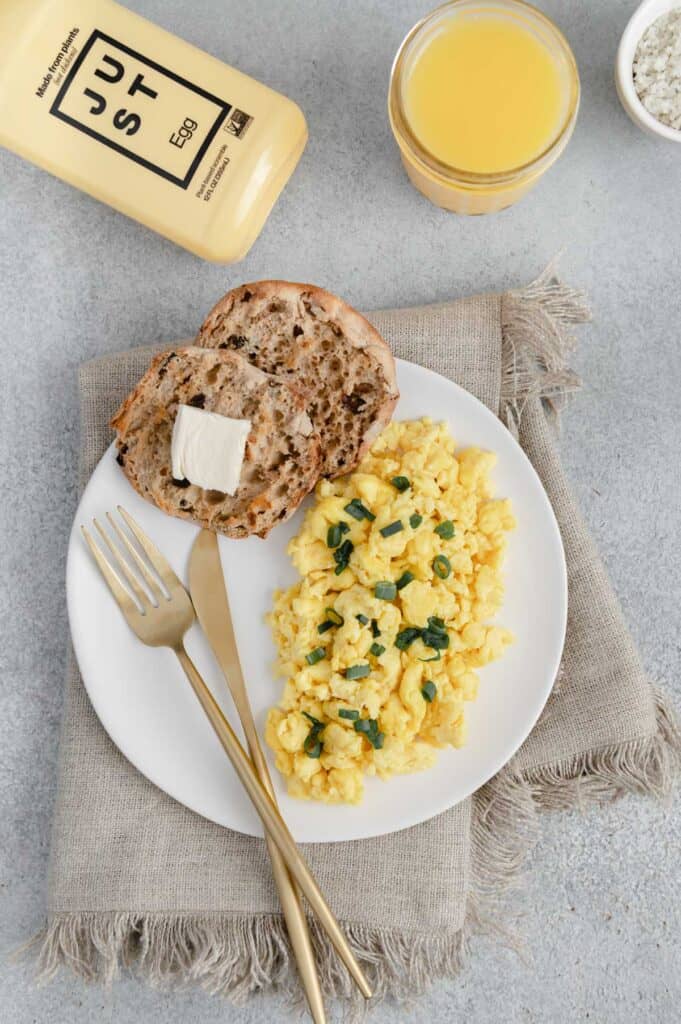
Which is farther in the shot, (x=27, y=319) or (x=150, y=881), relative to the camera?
(x=27, y=319)

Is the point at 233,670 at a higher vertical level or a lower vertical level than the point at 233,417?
lower

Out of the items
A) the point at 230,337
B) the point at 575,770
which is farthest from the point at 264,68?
the point at 575,770

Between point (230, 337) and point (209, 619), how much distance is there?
23.4 inches

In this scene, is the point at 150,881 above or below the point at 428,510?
below

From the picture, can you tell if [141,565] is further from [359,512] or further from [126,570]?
[359,512]

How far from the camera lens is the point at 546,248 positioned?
6.96ft

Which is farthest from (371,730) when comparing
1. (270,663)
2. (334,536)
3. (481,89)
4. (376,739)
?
(481,89)

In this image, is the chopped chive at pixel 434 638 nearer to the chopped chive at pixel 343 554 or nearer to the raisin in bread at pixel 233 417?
the chopped chive at pixel 343 554

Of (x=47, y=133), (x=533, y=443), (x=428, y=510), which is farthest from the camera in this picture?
(x=533, y=443)

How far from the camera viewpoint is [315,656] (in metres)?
1.77

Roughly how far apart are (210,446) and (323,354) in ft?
1.02

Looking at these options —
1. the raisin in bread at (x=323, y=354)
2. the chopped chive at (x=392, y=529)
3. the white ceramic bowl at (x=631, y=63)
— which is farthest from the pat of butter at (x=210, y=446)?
the white ceramic bowl at (x=631, y=63)

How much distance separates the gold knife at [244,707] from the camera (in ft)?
5.82

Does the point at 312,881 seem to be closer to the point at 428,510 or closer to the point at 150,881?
the point at 150,881
